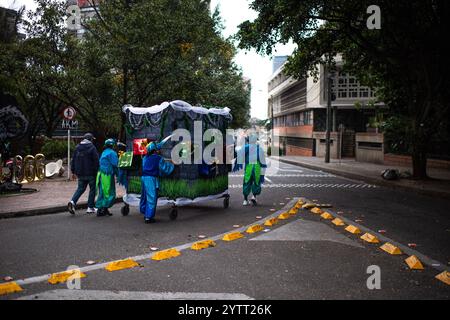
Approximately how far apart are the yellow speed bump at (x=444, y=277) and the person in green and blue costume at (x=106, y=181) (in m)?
7.07

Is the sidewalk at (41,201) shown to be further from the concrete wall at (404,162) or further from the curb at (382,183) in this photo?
the concrete wall at (404,162)

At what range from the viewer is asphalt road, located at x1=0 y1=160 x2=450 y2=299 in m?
4.55

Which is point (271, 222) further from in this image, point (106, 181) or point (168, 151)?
point (106, 181)

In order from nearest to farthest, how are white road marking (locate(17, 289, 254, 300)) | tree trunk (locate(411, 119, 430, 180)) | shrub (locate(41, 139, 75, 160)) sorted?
white road marking (locate(17, 289, 254, 300)) < tree trunk (locate(411, 119, 430, 180)) < shrub (locate(41, 139, 75, 160))

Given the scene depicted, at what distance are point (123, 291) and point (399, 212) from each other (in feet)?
25.9

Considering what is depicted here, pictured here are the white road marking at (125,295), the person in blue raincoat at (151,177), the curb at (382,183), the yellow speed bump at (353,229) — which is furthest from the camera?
the curb at (382,183)

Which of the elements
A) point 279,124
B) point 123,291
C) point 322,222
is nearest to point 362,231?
point 322,222

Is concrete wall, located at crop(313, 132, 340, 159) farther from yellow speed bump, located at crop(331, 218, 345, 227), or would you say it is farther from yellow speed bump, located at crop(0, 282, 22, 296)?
yellow speed bump, located at crop(0, 282, 22, 296)

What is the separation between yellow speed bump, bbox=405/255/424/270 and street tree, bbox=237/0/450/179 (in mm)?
9816

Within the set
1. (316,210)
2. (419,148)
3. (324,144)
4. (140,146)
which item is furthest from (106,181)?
(324,144)

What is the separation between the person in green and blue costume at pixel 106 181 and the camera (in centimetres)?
959

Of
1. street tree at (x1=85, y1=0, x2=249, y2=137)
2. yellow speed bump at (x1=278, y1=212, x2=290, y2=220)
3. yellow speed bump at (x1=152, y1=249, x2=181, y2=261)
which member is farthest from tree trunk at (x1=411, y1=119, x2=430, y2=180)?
yellow speed bump at (x1=152, y1=249, x2=181, y2=261)

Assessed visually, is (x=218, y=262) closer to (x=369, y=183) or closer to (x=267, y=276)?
(x=267, y=276)

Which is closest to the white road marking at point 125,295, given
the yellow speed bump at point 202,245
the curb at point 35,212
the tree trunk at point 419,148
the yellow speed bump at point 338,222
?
the yellow speed bump at point 202,245
